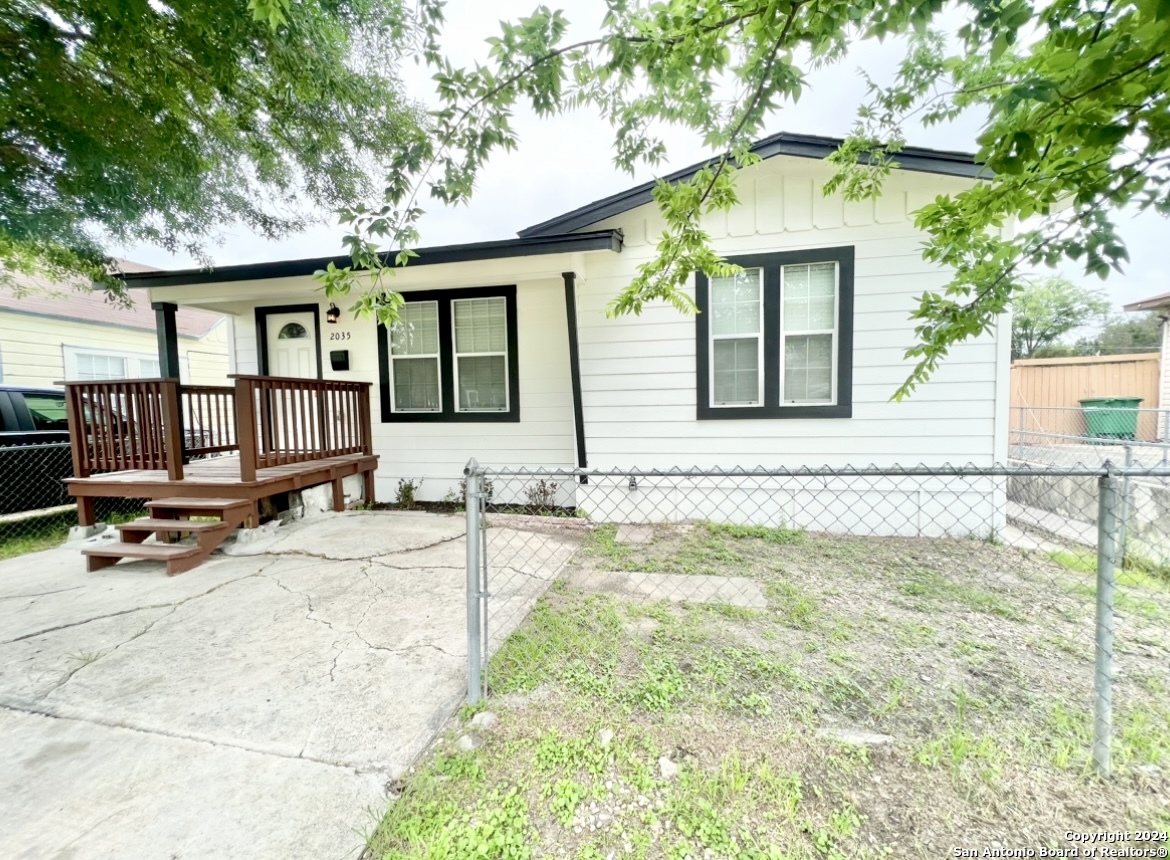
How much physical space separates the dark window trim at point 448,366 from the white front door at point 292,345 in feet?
3.55

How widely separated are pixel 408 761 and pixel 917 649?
2.54m

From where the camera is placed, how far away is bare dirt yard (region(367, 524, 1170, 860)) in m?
1.41

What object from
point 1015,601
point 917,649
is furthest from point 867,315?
point 917,649

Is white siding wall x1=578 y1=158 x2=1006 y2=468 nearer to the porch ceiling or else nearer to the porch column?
the porch ceiling

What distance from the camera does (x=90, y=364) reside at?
10.6 m

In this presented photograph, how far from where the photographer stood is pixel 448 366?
227 inches

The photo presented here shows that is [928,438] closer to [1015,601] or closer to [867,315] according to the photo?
[867,315]

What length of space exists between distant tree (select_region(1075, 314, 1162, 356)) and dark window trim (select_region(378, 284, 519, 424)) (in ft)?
109

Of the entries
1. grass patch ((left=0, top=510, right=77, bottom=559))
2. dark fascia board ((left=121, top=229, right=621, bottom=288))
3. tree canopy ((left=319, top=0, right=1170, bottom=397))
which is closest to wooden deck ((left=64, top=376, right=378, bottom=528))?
grass patch ((left=0, top=510, right=77, bottom=559))

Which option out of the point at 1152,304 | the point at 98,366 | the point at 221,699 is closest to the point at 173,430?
the point at 221,699

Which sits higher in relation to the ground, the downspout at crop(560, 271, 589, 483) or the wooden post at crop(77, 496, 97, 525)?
the downspout at crop(560, 271, 589, 483)

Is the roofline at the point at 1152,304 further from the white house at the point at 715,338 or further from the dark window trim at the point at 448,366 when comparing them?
the dark window trim at the point at 448,366

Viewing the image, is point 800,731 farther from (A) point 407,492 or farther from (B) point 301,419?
(A) point 407,492

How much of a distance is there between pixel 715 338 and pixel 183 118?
550 cm
